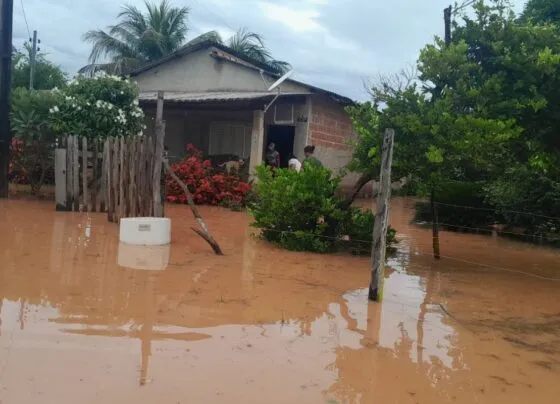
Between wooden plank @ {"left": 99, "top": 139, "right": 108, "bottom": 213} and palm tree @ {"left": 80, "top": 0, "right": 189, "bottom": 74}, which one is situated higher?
palm tree @ {"left": 80, "top": 0, "right": 189, "bottom": 74}

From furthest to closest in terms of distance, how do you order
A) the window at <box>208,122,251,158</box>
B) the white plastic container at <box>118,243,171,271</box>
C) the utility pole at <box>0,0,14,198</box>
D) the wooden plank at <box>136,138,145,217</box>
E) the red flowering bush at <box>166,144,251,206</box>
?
the window at <box>208,122,251,158</box>, the red flowering bush at <box>166,144,251,206</box>, the utility pole at <box>0,0,14,198</box>, the wooden plank at <box>136,138,145,217</box>, the white plastic container at <box>118,243,171,271</box>

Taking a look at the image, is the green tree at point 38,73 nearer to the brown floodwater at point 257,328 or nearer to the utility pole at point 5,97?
the utility pole at point 5,97

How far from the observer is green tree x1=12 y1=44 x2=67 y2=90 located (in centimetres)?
3052

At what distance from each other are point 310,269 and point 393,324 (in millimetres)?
2240

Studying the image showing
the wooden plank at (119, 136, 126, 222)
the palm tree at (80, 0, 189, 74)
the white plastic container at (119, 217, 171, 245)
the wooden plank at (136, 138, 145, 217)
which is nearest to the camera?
the white plastic container at (119, 217, 171, 245)

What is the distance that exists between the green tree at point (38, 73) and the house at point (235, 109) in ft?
46.5

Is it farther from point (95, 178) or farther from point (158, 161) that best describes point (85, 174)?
point (158, 161)

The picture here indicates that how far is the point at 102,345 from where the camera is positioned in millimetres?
4086

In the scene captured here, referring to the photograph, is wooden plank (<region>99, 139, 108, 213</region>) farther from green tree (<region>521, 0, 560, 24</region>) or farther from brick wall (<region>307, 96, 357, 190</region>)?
green tree (<region>521, 0, 560, 24</region>)

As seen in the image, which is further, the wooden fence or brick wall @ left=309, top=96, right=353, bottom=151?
brick wall @ left=309, top=96, right=353, bottom=151

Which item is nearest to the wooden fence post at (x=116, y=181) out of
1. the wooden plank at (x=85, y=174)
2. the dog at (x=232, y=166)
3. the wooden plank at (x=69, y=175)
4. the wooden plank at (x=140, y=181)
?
the wooden plank at (x=140, y=181)

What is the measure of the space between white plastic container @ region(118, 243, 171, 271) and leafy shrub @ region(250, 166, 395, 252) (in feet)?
5.87

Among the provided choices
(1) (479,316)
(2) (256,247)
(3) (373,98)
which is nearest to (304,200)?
(2) (256,247)

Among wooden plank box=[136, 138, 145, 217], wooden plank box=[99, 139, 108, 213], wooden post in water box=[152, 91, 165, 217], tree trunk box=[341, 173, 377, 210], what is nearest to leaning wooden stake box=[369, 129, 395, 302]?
tree trunk box=[341, 173, 377, 210]
